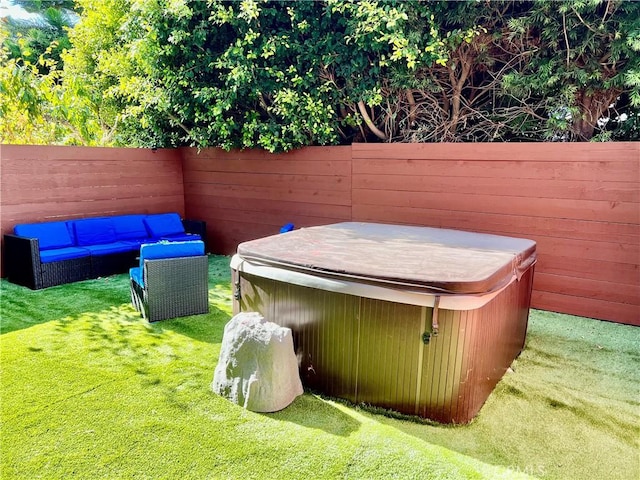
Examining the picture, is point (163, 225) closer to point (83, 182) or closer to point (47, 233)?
point (83, 182)

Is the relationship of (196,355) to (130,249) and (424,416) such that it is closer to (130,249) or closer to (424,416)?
(424,416)

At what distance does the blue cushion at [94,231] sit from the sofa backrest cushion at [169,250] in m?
2.34

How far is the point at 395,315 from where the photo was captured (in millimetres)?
2574

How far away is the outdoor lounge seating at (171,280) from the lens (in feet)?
13.7

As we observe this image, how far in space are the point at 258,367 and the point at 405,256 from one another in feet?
4.30

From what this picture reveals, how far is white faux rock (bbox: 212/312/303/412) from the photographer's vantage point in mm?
2723

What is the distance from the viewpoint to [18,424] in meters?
2.53

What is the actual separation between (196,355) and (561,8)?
5121 millimetres

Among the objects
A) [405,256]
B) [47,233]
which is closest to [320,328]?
[405,256]

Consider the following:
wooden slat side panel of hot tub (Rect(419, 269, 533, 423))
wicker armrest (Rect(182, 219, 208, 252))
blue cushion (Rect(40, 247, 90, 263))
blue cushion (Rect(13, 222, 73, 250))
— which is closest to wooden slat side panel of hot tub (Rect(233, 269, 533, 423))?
wooden slat side panel of hot tub (Rect(419, 269, 533, 423))

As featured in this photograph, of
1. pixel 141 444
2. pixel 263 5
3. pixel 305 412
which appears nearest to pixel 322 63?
pixel 263 5

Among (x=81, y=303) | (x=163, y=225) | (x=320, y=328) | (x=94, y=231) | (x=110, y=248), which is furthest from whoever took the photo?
(x=163, y=225)

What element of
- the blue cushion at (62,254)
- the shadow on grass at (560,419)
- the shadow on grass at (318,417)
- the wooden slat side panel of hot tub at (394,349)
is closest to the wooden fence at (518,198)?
the shadow on grass at (560,419)

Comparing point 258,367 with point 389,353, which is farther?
point 258,367
